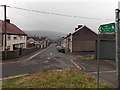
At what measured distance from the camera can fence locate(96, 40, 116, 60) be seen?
367 cm

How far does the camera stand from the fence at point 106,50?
3.67 m

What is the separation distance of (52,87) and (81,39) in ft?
77.8

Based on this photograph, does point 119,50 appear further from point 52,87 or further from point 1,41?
point 1,41

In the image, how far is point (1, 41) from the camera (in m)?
18.0

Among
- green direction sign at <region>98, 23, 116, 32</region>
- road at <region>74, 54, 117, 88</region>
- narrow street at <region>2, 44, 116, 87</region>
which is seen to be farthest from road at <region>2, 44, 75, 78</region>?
green direction sign at <region>98, 23, 116, 32</region>

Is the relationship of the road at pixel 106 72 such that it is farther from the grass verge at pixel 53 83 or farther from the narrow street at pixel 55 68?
the grass verge at pixel 53 83

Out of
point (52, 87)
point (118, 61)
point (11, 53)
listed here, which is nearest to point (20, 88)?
point (52, 87)

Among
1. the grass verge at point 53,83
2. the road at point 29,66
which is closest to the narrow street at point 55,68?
the road at point 29,66

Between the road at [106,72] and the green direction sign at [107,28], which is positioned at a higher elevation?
the green direction sign at [107,28]

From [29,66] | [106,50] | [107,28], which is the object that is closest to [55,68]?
[29,66]

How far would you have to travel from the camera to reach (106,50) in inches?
144

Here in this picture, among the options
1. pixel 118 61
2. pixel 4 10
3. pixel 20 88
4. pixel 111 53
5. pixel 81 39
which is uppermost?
pixel 4 10

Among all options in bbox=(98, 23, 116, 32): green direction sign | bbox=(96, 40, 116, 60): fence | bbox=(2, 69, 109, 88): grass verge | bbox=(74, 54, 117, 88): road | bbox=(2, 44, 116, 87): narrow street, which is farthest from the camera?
bbox=(2, 44, 116, 87): narrow street

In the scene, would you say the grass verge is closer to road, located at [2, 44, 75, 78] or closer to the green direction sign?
road, located at [2, 44, 75, 78]
